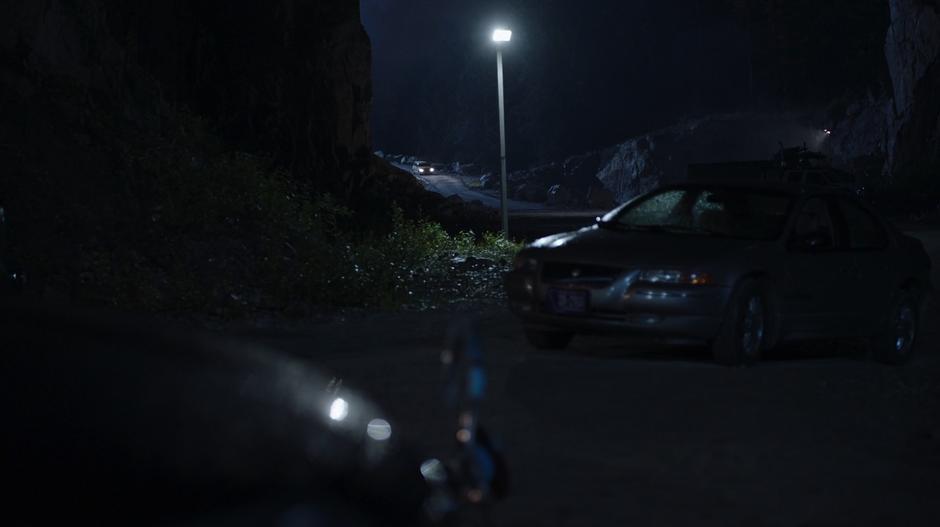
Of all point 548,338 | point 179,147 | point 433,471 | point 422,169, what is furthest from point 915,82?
point 433,471

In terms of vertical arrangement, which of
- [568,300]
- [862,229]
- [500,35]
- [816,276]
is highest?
[500,35]

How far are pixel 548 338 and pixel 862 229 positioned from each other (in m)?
3.01

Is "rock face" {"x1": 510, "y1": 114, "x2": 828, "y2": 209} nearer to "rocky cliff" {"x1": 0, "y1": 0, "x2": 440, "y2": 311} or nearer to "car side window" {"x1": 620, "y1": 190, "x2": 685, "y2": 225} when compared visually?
"rocky cliff" {"x1": 0, "y1": 0, "x2": 440, "y2": 311}

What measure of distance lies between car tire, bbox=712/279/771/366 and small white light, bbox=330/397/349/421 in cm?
806

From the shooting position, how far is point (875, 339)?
12062 mm

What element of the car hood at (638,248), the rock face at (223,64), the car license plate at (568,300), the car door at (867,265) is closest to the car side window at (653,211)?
the car hood at (638,248)

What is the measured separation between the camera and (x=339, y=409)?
9.39 ft

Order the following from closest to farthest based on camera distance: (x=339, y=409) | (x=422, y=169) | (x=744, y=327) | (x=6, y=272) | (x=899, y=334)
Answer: (x=339, y=409) < (x=6, y=272) < (x=744, y=327) < (x=899, y=334) < (x=422, y=169)

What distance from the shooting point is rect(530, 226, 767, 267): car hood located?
35.5ft

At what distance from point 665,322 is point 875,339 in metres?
2.42

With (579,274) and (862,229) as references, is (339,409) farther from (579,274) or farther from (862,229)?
(862,229)

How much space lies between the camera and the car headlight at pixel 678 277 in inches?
420

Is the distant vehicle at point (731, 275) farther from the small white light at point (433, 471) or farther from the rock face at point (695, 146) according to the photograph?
the rock face at point (695, 146)

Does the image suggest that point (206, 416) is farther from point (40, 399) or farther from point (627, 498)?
point (627, 498)
